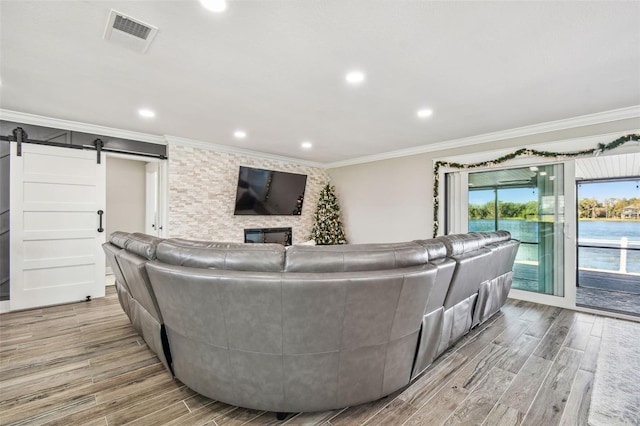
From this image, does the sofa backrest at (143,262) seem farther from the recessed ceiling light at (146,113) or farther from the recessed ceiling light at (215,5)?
the recessed ceiling light at (146,113)

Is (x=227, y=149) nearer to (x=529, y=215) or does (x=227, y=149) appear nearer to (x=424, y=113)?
(x=424, y=113)

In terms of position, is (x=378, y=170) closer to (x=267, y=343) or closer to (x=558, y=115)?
(x=558, y=115)

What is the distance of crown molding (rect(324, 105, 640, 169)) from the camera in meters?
3.37

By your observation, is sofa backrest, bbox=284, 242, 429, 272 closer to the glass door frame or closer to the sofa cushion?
the sofa cushion

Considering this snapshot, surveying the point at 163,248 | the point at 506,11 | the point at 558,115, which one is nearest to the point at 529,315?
the point at 558,115

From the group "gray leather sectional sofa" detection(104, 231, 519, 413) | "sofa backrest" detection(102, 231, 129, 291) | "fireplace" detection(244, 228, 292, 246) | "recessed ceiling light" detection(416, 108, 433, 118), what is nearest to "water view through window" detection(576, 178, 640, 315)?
"recessed ceiling light" detection(416, 108, 433, 118)

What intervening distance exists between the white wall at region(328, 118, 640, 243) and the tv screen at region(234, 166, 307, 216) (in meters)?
1.14

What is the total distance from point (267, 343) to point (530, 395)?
1.85m

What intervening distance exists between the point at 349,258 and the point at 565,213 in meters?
3.87

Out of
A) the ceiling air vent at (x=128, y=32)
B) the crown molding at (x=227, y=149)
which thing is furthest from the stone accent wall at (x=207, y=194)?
the ceiling air vent at (x=128, y=32)

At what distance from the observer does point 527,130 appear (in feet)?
13.2

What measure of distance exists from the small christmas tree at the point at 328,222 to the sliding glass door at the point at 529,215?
278 centimetres

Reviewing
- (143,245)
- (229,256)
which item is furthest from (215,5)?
(143,245)

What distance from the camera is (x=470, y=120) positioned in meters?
3.75
